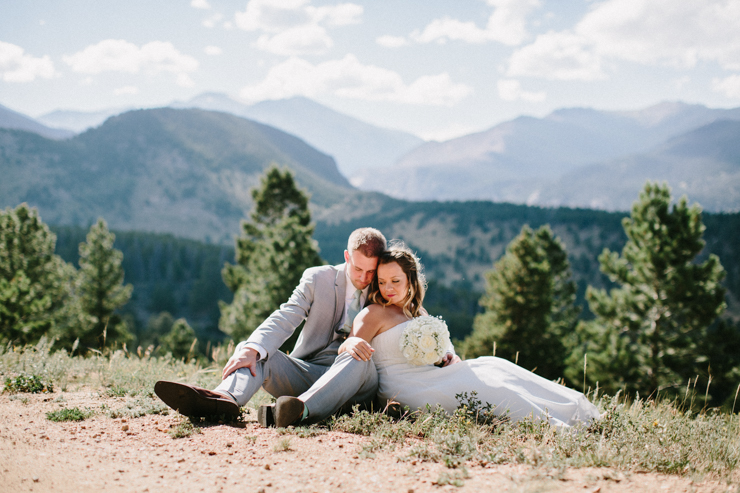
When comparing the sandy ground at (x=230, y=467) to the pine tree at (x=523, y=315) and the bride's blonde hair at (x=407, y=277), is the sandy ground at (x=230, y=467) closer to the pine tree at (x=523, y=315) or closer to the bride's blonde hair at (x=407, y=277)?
the bride's blonde hair at (x=407, y=277)

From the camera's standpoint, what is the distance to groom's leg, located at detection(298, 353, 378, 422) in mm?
4363

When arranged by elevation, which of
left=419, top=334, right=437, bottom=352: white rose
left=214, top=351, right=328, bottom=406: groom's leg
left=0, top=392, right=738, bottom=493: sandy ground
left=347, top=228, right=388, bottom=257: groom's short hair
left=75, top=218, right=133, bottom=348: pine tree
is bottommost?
left=75, top=218, right=133, bottom=348: pine tree

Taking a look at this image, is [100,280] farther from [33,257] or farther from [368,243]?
[368,243]

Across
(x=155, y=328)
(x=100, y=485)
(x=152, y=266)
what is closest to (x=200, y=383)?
(x=100, y=485)

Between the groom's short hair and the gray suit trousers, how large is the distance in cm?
110

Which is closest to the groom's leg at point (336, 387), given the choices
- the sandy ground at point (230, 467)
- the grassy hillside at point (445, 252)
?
the sandy ground at point (230, 467)

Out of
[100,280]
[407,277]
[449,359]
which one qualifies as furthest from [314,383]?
[100,280]

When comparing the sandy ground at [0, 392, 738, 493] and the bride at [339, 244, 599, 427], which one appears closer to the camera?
the sandy ground at [0, 392, 738, 493]

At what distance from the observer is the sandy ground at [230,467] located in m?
3.20

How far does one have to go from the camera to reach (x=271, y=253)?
22.8m

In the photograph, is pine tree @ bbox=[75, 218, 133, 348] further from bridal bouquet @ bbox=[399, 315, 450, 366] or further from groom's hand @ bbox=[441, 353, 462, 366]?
bridal bouquet @ bbox=[399, 315, 450, 366]

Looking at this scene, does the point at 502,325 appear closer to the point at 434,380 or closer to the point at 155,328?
the point at 434,380

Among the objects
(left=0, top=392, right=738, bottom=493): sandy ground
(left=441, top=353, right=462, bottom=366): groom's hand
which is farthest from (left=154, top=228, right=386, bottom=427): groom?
(left=441, top=353, right=462, bottom=366): groom's hand

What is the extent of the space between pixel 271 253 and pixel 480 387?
62.7 ft
